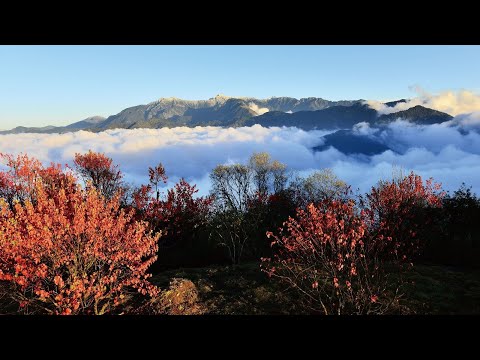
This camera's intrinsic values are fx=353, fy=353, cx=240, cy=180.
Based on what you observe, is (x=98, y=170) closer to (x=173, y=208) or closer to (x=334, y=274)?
(x=173, y=208)

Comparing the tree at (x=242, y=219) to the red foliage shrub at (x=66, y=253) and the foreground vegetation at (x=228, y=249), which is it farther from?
the red foliage shrub at (x=66, y=253)

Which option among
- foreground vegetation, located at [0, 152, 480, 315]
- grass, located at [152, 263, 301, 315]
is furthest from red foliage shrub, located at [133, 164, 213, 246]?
grass, located at [152, 263, 301, 315]

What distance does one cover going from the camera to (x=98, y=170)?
30.7 meters

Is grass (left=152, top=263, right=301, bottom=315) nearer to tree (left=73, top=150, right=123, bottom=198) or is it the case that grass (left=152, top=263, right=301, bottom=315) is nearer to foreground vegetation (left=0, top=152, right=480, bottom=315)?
foreground vegetation (left=0, top=152, right=480, bottom=315)

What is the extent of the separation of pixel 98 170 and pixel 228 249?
639 inches

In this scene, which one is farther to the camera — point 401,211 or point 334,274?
point 401,211

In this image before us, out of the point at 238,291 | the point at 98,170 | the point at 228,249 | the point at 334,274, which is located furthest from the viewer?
the point at 98,170

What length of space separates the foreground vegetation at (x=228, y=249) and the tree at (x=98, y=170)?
94 mm

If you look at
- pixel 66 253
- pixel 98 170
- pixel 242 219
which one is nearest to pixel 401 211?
pixel 242 219

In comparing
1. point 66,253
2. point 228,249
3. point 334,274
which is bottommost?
point 228,249

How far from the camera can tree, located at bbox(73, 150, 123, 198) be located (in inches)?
1182

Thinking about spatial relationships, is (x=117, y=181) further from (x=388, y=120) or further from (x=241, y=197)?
(x=388, y=120)

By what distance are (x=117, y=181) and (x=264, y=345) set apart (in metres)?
30.4
